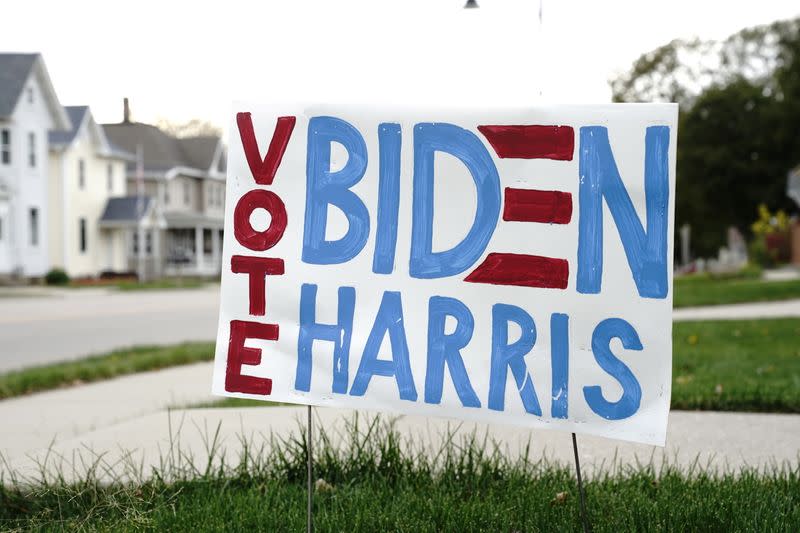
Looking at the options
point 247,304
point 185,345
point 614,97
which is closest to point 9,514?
point 247,304

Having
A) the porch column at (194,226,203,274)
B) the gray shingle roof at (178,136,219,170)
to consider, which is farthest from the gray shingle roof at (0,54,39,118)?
the porch column at (194,226,203,274)

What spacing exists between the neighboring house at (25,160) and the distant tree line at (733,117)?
2994 centimetres

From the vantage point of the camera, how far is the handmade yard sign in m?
2.93

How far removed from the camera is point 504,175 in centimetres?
306

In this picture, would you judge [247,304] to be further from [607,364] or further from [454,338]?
[607,364]

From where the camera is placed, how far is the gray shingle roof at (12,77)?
3309 cm

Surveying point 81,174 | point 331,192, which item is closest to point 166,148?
point 81,174

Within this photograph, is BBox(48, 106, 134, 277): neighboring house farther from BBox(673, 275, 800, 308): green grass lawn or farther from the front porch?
BBox(673, 275, 800, 308): green grass lawn

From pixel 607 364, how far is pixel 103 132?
40656 millimetres

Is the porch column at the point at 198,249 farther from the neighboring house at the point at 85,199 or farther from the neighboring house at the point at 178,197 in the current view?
the neighboring house at the point at 85,199

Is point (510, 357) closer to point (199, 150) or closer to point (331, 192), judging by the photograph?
point (331, 192)

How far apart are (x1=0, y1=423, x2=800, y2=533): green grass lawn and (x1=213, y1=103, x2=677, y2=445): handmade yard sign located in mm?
488

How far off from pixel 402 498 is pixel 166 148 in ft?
156

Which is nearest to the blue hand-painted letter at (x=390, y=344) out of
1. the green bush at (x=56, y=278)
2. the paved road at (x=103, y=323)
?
the paved road at (x=103, y=323)
